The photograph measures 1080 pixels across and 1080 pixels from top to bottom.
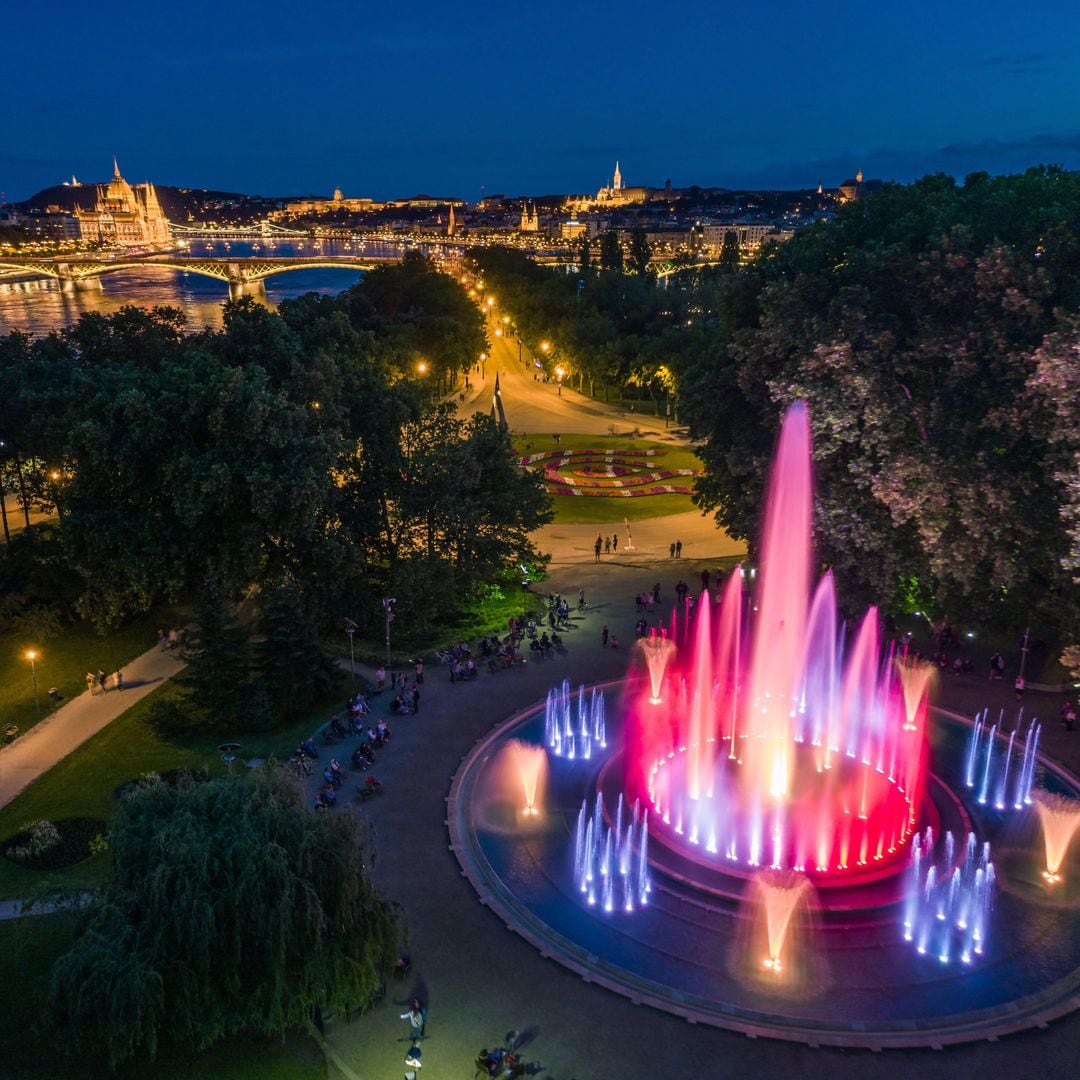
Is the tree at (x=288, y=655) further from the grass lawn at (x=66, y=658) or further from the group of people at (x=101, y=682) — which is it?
the grass lawn at (x=66, y=658)

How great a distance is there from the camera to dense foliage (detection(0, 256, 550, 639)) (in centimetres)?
3006

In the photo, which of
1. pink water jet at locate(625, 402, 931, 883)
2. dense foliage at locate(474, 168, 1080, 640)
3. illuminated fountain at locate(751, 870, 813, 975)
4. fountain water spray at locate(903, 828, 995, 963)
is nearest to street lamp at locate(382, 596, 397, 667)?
pink water jet at locate(625, 402, 931, 883)

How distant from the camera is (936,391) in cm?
2645

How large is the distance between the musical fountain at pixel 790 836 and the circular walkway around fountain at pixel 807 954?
1.8 inches

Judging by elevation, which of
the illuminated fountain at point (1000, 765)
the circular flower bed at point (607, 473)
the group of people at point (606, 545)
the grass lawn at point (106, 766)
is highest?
the circular flower bed at point (607, 473)

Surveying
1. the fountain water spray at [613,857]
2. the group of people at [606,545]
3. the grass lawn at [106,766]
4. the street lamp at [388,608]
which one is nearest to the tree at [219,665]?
the grass lawn at [106,766]

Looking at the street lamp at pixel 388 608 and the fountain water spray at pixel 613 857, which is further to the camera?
the street lamp at pixel 388 608

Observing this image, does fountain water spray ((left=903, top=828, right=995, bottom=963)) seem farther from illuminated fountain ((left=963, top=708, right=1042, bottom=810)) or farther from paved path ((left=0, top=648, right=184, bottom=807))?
paved path ((left=0, top=648, right=184, bottom=807))

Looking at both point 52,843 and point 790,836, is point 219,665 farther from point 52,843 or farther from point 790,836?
point 790,836

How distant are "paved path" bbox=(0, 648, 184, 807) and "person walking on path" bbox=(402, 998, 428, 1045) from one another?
47.6 ft

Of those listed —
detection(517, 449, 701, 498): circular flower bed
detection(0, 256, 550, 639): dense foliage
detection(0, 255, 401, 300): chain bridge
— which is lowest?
detection(517, 449, 701, 498): circular flower bed

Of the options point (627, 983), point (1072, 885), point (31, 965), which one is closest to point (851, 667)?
point (1072, 885)

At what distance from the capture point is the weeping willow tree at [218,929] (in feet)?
48.0

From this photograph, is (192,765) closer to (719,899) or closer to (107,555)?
(107,555)
